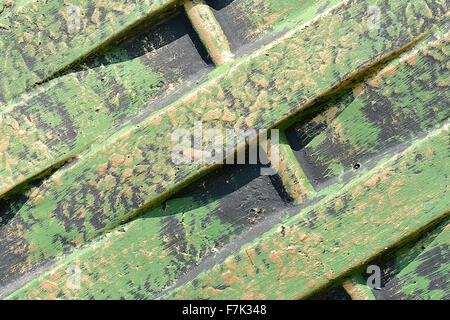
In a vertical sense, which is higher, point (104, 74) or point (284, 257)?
point (104, 74)

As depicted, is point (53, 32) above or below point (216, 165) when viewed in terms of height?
above

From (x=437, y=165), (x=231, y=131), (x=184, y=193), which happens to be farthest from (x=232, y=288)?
(x=437, y=165)

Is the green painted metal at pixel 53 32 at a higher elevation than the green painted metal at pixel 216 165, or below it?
higher

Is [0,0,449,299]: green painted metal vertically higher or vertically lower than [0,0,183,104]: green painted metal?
lower
